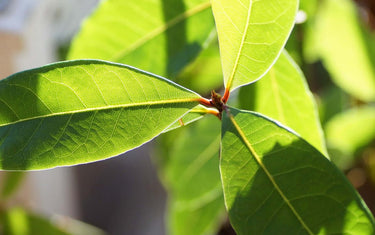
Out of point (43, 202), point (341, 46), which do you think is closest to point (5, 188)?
point (43, 202)

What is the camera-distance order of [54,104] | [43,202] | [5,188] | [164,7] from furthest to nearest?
[43,202], [5,188], [164,7], [54,104]

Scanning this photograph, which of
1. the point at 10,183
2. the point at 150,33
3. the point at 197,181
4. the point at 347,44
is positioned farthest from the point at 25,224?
the point at 347,44

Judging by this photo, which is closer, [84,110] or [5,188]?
[84,110]

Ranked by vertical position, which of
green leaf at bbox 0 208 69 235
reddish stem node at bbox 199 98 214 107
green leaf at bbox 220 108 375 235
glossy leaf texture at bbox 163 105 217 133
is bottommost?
green leaf at bbox 0 208 69 235

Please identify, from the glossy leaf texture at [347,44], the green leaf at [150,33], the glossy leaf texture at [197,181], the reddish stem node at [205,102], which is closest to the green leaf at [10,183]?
the glossy leaf texture at [197,181]

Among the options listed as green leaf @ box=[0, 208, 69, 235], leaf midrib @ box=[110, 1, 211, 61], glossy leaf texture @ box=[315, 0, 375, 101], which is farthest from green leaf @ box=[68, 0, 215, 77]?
green leaf @ box=[0, 208, 69, 235]

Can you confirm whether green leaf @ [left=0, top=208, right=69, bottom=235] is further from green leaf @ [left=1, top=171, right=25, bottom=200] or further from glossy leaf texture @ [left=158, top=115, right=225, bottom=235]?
glossy leaf texture @ [left=158, top=115, right=225, bottom=235]

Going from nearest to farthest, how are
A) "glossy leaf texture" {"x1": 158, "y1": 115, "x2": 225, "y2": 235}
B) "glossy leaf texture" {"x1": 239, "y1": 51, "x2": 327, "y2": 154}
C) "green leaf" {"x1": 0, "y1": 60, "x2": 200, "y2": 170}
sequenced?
1. "green leaf" {"x1": 0, "y1": 60, "x2": 200, "y2": 170}
2. "glossy leaf texture" {"x1": 239, "y1": 51, "x2": 327, "y2": 154}
3. "glossy leaf texture" {"x1": 158, "y1": 115, "x2": 225, "y2": 235}

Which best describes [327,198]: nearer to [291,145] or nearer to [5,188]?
[291,145]
